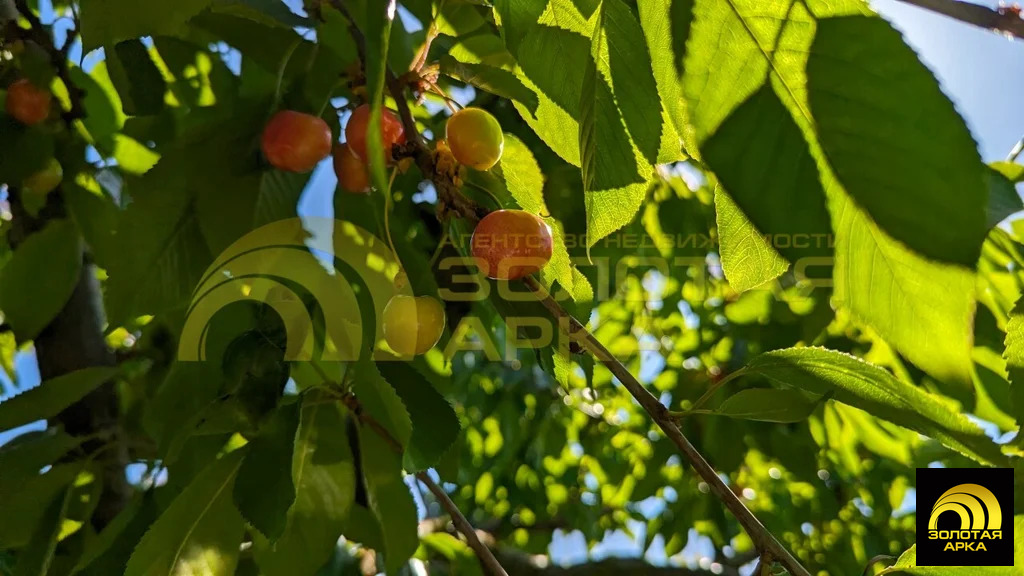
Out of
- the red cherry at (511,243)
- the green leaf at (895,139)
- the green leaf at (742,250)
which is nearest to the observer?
the green leaf at (895,139)

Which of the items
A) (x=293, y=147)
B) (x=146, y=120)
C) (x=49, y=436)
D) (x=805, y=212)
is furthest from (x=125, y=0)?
(x=49, y=436)

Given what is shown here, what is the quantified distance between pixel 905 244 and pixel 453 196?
0.39 meters

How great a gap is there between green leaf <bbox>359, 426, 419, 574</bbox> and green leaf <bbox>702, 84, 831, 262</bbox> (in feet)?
1.83

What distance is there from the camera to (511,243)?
1.93 ft

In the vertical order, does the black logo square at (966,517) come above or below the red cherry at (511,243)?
below

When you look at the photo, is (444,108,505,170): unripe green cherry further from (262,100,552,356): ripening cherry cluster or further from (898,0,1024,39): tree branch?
(898,0,1024,39): tree branch

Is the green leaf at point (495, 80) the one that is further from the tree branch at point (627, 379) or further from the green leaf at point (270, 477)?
the green leaf at point (270, 477)

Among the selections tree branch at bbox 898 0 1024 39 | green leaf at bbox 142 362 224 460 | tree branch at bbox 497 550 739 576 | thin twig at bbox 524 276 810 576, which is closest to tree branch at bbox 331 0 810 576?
thin twig at bbox 524 276 810 576

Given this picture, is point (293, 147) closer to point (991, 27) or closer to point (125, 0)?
point (125, 0)

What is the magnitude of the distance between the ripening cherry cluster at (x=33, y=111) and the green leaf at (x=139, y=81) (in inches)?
10.5

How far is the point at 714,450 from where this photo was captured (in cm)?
140

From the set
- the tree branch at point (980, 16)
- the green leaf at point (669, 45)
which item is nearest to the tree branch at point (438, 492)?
the green leaf at point (669, 45)

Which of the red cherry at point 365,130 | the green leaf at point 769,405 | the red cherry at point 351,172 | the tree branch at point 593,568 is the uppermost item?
the red cherry at point 365,130

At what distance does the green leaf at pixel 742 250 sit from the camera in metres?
0.47
